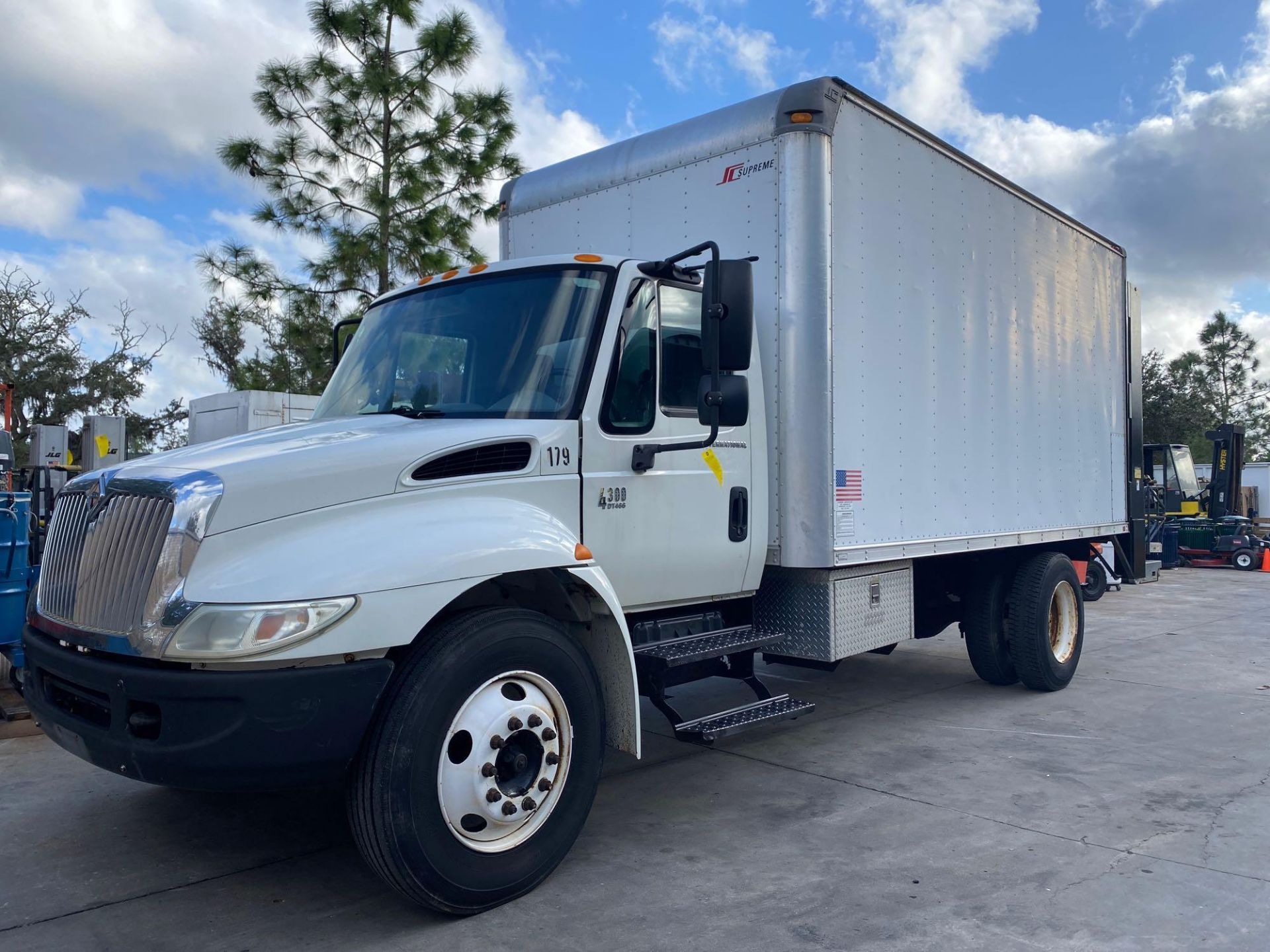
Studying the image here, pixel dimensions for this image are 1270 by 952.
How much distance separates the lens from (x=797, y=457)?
527cm

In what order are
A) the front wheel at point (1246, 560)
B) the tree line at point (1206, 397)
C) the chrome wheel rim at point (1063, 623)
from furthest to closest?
the tree line at point (1206, 397) → the front wheel at point (1246, 560) → the chrome wheel rim at point (1063, 623)

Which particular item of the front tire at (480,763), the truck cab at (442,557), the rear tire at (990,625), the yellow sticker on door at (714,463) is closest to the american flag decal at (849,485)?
the truck cab at (442,557)

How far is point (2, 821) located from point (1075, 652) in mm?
7626

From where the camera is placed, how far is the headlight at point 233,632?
3139 mm

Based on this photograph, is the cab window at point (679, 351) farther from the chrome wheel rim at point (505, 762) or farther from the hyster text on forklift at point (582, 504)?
the chrome wheel rim at point (505, 762)

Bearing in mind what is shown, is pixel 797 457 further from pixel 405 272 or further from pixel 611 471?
pixel 405 272

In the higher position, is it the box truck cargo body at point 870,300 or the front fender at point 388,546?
the box truck cargo body at point 870,300

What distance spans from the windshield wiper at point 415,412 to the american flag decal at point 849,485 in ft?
7.22

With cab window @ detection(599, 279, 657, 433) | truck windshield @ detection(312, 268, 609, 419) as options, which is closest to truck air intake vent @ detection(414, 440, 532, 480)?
truck windshield @ detection(312, 268, 609, 419)

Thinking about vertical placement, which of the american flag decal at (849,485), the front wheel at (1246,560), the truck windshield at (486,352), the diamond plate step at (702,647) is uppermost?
the truck windshield at (486,352)

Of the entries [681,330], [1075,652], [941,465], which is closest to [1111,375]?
[1075,652]

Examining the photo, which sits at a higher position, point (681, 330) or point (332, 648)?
point (681, 330)

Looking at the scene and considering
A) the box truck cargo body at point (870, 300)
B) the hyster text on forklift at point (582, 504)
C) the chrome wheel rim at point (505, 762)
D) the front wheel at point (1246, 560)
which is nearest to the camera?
the hyster text on forklift at point (582, 504)

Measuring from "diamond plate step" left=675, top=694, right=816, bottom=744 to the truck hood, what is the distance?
59.6 inches
